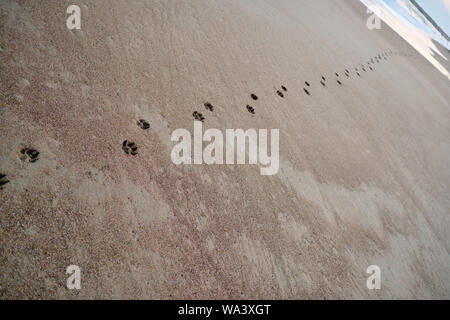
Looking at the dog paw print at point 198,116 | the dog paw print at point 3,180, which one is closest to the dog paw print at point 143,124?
the dog paw print at point 198,116

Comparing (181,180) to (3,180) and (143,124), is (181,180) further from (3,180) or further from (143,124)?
(3,180)

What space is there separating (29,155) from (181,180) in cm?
184

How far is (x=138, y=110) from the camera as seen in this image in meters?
4.07

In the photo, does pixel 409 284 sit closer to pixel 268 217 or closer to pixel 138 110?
pixel 268 217

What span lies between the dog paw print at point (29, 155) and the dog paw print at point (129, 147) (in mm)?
999

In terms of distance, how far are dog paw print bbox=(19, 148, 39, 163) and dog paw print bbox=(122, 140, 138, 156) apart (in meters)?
1.00

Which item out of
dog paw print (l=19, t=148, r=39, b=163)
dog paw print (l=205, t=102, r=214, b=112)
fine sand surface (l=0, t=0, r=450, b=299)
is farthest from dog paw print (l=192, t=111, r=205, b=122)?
dog paw print (l=19, t=148, r=39, b=163)

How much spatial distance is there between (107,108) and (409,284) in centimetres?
598

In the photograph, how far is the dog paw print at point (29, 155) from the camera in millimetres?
2920

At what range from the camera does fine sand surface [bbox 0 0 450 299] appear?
9.22 feet

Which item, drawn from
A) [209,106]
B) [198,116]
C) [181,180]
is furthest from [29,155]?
[209,106]

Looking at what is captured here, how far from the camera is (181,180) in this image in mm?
3764

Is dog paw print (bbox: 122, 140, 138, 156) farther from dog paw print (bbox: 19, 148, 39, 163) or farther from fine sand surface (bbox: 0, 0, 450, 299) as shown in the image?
dog paw print (bbox: 19, 148, 39, 163)
